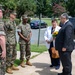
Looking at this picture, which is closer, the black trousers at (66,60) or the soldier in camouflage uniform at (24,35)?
the black trousers at (66,60)

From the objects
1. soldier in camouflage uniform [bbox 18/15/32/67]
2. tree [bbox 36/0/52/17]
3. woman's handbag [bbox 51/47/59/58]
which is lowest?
tree [bbox 36/0/52/17]

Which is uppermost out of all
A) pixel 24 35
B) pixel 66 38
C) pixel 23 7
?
pixel 66 38

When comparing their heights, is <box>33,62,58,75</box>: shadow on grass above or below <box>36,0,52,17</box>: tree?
above

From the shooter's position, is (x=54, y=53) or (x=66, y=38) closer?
(x=66, y=38)

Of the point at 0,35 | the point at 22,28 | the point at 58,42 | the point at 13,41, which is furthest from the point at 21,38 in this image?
the point at 0,35

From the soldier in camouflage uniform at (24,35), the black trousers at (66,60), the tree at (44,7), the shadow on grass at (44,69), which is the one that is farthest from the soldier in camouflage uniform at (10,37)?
the tree at (44,7)

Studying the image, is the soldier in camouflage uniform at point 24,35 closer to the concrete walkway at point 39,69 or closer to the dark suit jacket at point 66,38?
the concrete walkway at point 39,69

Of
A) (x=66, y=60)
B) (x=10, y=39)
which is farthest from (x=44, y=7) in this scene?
(x=66, y=60)

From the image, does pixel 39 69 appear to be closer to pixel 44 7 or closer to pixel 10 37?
pixel 10 37

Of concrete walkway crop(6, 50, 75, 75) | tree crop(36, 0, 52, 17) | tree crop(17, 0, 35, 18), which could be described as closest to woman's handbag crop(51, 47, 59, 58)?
concrete walkway crop(6, 50, 75, 75)

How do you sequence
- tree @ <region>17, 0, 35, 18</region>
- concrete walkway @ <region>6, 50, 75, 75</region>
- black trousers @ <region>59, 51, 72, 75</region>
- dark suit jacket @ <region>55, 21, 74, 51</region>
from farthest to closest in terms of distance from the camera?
tree @ <region>17, 0, 35, 18</region>
concrete walkway @ <region>6, 50, 75, 75</region>
black trousers @ <region>59, 51, 72, 75</region>
dark suit jacket @ <region>55, 21, 74, 51</region>

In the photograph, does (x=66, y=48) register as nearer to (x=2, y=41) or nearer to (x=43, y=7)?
(x=2, y=41)

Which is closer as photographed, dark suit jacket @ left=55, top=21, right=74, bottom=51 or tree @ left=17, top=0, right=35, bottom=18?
dark suit jacket @ left=55, top=21, right=74, bottom=51

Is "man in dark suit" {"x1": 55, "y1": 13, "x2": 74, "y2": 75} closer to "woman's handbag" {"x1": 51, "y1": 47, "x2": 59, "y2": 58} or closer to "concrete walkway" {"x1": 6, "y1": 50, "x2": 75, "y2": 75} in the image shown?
"concrete walkway" {"x1": 6, "y1": 50, "x2": 75, "y2": 75}
